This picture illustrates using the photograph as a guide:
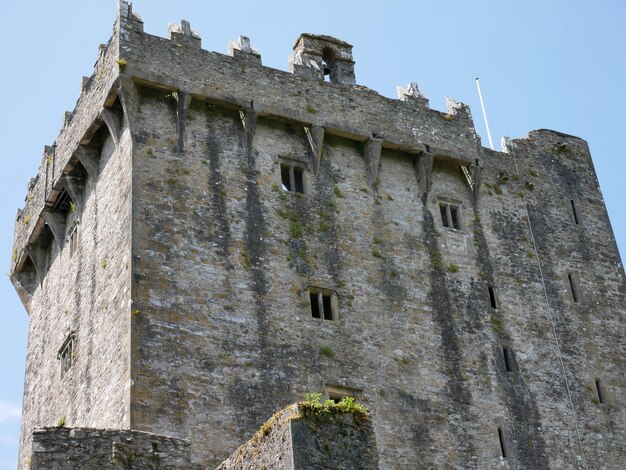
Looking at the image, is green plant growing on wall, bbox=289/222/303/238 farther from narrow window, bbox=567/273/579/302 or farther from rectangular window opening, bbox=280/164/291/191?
narrow window, bbox=567/273/579/302

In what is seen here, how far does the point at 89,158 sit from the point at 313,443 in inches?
749

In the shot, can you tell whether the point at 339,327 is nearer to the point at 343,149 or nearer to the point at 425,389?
the point at 425,389

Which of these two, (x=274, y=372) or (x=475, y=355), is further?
(x=475, y=355)

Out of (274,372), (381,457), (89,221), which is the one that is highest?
(89,221)

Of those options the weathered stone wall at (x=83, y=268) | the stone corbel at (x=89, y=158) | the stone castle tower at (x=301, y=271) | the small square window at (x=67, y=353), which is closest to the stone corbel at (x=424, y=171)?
the stone castle tower at (x=301, y=271)

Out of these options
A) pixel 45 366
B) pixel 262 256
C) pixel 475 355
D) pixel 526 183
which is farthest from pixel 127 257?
pixel 526 183

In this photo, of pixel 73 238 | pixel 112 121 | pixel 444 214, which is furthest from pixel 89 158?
pixel 444 214

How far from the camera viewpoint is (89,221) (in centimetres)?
3469

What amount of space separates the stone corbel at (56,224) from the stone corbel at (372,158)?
8229 millimetres

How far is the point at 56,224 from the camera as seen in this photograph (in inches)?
1454

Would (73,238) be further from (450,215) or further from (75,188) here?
(450,215)

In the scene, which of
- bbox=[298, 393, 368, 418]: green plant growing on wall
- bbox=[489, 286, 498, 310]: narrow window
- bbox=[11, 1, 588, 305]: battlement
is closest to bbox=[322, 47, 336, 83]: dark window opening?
bbox=[11, 1, 588, 305]: battlement

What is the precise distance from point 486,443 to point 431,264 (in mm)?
4884

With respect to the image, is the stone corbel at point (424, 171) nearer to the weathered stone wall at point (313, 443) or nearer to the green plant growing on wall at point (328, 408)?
the green plant growing on wall at point (328, 408)
